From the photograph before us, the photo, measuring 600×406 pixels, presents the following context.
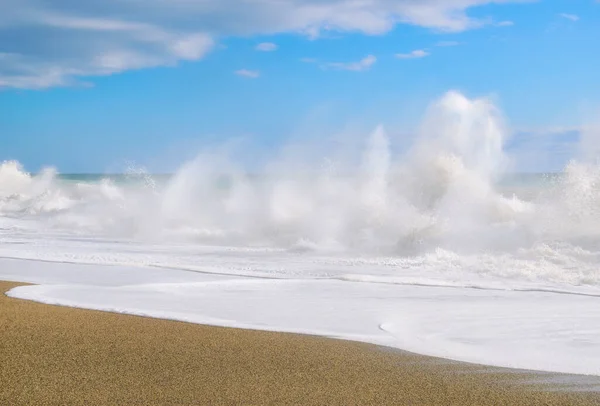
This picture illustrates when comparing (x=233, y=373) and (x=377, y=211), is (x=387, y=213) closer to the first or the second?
(x=377, y=211)

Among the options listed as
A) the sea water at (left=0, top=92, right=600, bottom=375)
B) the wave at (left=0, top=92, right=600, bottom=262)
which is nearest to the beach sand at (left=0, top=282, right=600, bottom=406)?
the sea water at (left=0, top=92, right=600, bottom=375)

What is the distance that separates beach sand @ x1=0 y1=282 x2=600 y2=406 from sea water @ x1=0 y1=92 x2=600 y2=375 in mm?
577

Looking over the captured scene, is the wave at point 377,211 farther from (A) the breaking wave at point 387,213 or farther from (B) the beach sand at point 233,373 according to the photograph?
(B) the beach sand at point 233,373

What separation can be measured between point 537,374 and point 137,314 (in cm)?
428

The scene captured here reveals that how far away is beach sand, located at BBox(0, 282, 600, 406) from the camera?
4.51m

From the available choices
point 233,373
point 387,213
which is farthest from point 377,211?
point 233,373

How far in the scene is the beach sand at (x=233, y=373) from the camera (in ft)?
14.8

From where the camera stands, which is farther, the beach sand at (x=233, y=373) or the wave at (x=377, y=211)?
the wave at (x=377, y=211)

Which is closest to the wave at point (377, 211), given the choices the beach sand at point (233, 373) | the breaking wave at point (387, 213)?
the breaking wave at point (387, 213)

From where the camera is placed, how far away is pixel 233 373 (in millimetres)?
5055

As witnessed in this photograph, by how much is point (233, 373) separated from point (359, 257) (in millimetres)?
9576

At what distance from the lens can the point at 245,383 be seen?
480 centimetres

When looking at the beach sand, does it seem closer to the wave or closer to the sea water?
the sea water

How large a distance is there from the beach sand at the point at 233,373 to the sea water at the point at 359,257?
58 centimetres
